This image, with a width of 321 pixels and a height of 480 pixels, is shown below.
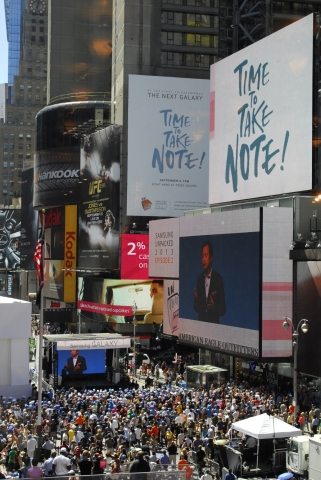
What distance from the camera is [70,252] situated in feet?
313

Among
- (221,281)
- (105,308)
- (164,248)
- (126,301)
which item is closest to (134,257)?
(126,301)

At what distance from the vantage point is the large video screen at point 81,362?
4909 cm

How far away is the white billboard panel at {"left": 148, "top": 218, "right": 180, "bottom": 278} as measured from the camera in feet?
205

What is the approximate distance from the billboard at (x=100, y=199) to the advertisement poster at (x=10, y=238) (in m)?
49.4

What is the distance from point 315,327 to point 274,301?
4954 millimetres

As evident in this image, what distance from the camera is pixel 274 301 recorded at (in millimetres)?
47219

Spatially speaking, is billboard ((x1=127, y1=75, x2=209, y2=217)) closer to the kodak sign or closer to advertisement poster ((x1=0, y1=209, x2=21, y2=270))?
the kodak sign

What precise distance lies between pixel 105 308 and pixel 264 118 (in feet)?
103

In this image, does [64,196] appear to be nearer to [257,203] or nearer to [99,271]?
[99,271]

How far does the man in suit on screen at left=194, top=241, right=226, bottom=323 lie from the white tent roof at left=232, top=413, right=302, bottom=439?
24310mm

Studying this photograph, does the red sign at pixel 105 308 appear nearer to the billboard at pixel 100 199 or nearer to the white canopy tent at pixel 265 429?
the billboard at pixel 100 199

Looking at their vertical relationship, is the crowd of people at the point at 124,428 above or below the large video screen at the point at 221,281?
below

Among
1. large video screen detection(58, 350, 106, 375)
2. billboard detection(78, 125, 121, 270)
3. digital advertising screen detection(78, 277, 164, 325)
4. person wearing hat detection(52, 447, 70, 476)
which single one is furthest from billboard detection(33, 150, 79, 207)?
person wearing hat detection(52, 447, 70, 476)

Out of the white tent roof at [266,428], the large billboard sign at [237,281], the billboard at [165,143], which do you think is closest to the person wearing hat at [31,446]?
the white tent roof at [266,428]
